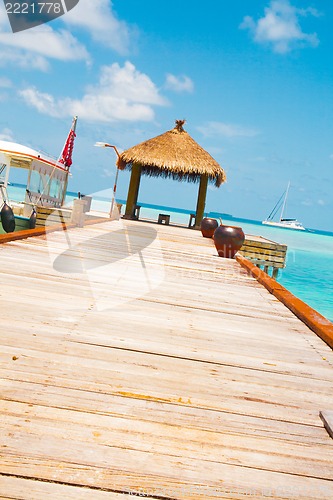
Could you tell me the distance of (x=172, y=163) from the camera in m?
17.8

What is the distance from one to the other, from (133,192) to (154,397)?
668 inches

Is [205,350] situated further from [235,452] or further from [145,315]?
[235,452]

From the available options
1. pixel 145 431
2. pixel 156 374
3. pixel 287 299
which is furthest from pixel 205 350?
pixel 287 299

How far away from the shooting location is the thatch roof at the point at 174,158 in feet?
58.5

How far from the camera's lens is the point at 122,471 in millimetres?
1492

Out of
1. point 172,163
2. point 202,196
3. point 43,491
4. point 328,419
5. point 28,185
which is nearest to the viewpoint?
point 43,491

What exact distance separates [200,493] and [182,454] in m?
0.20

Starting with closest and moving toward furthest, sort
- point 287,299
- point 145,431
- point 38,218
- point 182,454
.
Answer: point 182,454, point 145,431, point 287,299, point 38,218

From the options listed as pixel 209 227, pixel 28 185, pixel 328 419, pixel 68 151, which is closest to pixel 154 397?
pixel 328 419

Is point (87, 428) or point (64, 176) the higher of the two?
point (64, 176)

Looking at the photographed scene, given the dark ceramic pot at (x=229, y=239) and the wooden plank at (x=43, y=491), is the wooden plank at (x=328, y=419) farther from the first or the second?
the dark ceramic pot at (x=229, y=239)

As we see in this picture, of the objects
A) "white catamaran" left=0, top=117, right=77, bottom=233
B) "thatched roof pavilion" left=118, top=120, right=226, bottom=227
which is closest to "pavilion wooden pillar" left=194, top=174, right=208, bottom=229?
"thatched roof pavilion" left=118, top=120, right=226, bottom=227

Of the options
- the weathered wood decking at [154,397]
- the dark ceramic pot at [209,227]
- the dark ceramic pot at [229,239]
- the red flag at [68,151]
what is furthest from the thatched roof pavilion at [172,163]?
the weathered wood decking at [154,397]

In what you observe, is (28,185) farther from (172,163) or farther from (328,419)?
(328,419)
